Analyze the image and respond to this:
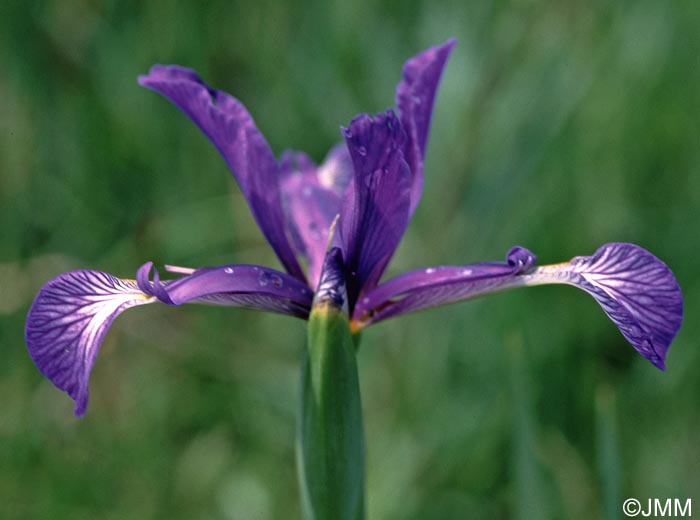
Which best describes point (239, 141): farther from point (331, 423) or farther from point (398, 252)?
point (398, 252)

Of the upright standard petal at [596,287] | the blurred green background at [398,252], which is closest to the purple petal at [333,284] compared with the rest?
the upright standard petal at [596,287]

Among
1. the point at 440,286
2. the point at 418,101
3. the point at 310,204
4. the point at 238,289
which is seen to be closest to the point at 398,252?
the point at 310,204

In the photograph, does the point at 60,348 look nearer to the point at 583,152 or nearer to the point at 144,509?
the point at 144,509

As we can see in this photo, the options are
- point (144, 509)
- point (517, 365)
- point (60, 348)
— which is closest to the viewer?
point (60, 348)

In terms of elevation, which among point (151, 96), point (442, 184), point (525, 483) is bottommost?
point (525, 483)

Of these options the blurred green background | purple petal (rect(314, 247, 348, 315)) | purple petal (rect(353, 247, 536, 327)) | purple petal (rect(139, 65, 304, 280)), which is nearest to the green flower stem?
purple petal (rect(314, 247, 348, 315))

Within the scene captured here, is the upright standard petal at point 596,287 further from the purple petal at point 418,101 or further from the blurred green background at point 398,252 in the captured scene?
the blurred green background at point 398,252

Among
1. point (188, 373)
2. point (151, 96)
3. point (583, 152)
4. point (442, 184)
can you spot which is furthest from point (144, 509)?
point (583, 152)
